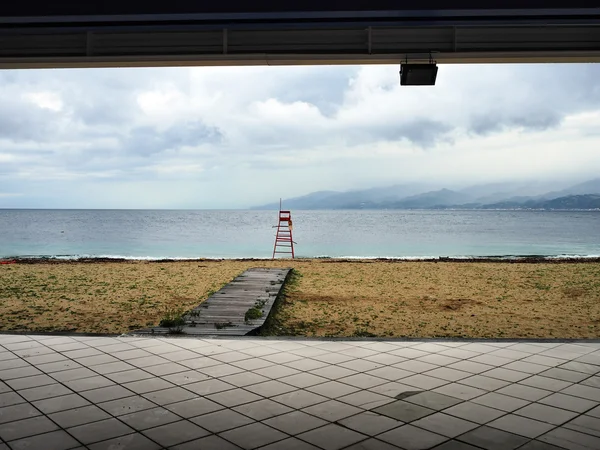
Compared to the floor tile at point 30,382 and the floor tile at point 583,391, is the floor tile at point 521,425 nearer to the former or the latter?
the floor tile at point 583,391

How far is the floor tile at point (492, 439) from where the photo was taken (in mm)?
2719

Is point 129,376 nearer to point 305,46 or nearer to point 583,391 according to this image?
point 305,46

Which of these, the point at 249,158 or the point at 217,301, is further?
the point at 249,158

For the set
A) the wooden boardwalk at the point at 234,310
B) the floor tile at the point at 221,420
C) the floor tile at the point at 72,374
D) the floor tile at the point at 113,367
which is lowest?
the wooden boardwalk at the point at 234,310

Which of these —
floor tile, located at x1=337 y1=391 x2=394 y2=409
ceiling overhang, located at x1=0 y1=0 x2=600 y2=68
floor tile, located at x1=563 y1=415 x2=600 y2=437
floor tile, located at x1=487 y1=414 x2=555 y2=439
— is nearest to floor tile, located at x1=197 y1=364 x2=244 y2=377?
floor tile, located at x1=337 y1=391 x2=394 y2=409

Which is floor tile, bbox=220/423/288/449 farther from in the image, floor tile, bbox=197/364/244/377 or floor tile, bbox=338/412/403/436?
floor tile, bbox=197/364/244/377

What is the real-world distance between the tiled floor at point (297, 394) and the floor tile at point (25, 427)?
0.04 ft

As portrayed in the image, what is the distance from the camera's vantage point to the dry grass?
6.63 metres

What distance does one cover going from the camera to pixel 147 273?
12.6 metres

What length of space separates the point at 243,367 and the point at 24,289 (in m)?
7.26

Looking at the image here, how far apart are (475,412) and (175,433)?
186cm

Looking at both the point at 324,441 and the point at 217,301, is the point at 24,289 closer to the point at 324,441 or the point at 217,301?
the point at 217,301

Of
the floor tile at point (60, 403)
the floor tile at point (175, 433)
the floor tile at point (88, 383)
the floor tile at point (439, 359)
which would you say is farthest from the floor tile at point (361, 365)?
the floor tile at point (60, 403)

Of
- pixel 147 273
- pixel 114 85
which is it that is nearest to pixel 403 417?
pixel 147 273
